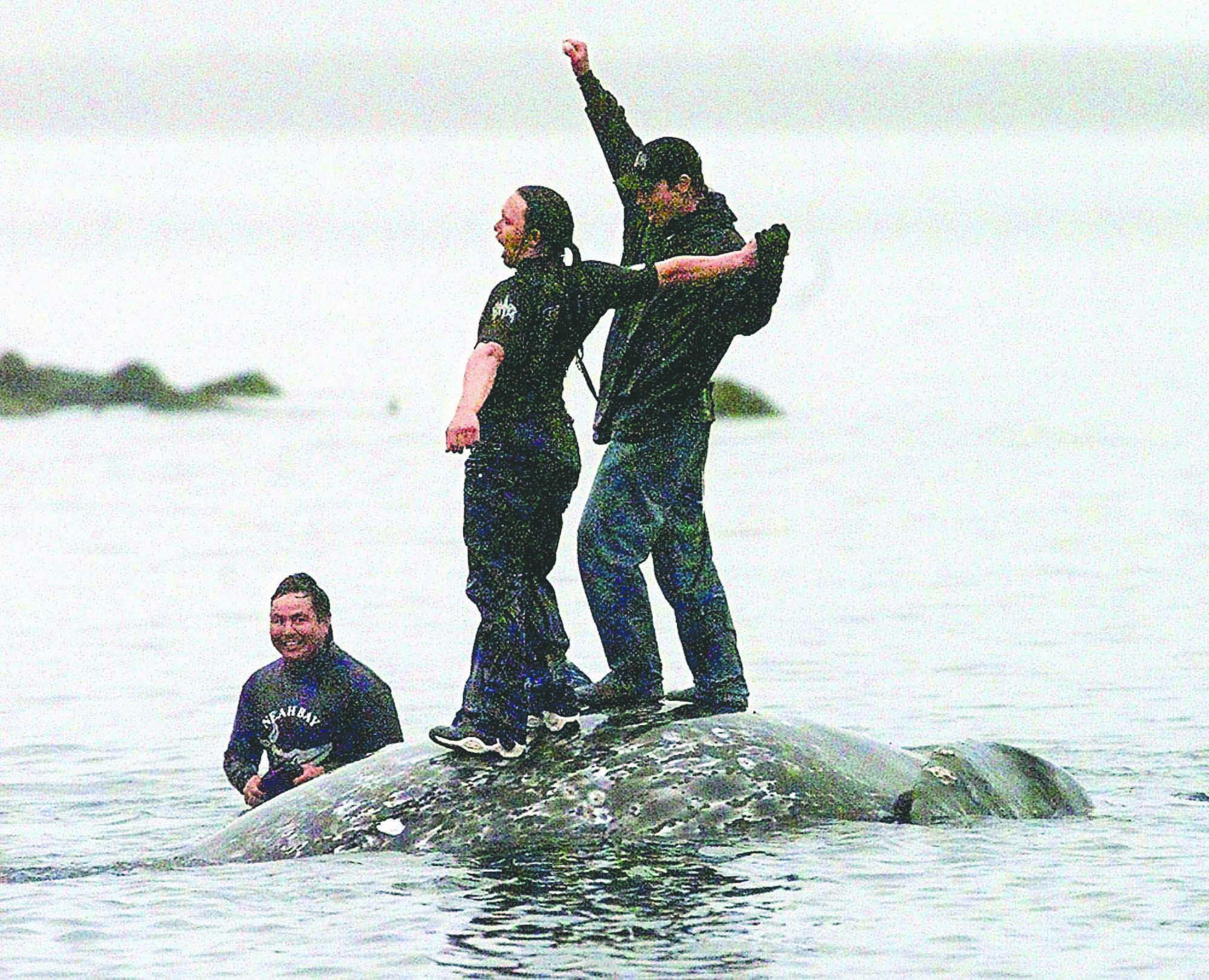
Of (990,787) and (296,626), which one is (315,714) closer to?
(296,626)

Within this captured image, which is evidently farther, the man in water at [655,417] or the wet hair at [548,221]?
the man in water at [655,417]

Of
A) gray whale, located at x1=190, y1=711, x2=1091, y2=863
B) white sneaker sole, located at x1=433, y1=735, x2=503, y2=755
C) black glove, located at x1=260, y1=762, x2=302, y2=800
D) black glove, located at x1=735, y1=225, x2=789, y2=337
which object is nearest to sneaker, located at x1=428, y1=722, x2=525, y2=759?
white sneaker sole, located at x1=433, y1=735, x2=503, y2=755

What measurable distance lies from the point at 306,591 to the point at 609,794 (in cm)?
231

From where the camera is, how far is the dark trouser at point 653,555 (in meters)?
16.9

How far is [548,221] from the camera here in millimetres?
16031

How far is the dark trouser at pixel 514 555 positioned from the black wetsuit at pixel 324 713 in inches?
77.1

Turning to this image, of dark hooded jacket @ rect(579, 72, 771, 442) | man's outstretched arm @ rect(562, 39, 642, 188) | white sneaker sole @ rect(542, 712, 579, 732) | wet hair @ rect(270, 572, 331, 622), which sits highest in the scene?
man's outstretched arm @ rect(562, 39, 642, 188)

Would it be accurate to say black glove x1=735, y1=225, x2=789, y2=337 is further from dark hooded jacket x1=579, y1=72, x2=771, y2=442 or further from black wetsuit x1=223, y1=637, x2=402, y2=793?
black wetsuit x1=223, y1=637, x2=402, y2=793

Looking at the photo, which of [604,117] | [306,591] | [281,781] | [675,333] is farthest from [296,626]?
[604,117]

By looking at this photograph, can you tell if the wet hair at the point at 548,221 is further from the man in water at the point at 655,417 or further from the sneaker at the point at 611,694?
the sneaker at the point at 611,694

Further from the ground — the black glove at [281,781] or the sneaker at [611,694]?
the sneaker at [611,694]

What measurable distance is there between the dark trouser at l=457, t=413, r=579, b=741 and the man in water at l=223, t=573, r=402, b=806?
1960 mm

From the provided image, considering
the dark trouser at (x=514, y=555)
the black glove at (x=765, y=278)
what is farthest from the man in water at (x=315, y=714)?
the black glove at (x=765, y=278)

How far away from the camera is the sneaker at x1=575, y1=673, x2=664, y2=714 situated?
1722 centimetres
